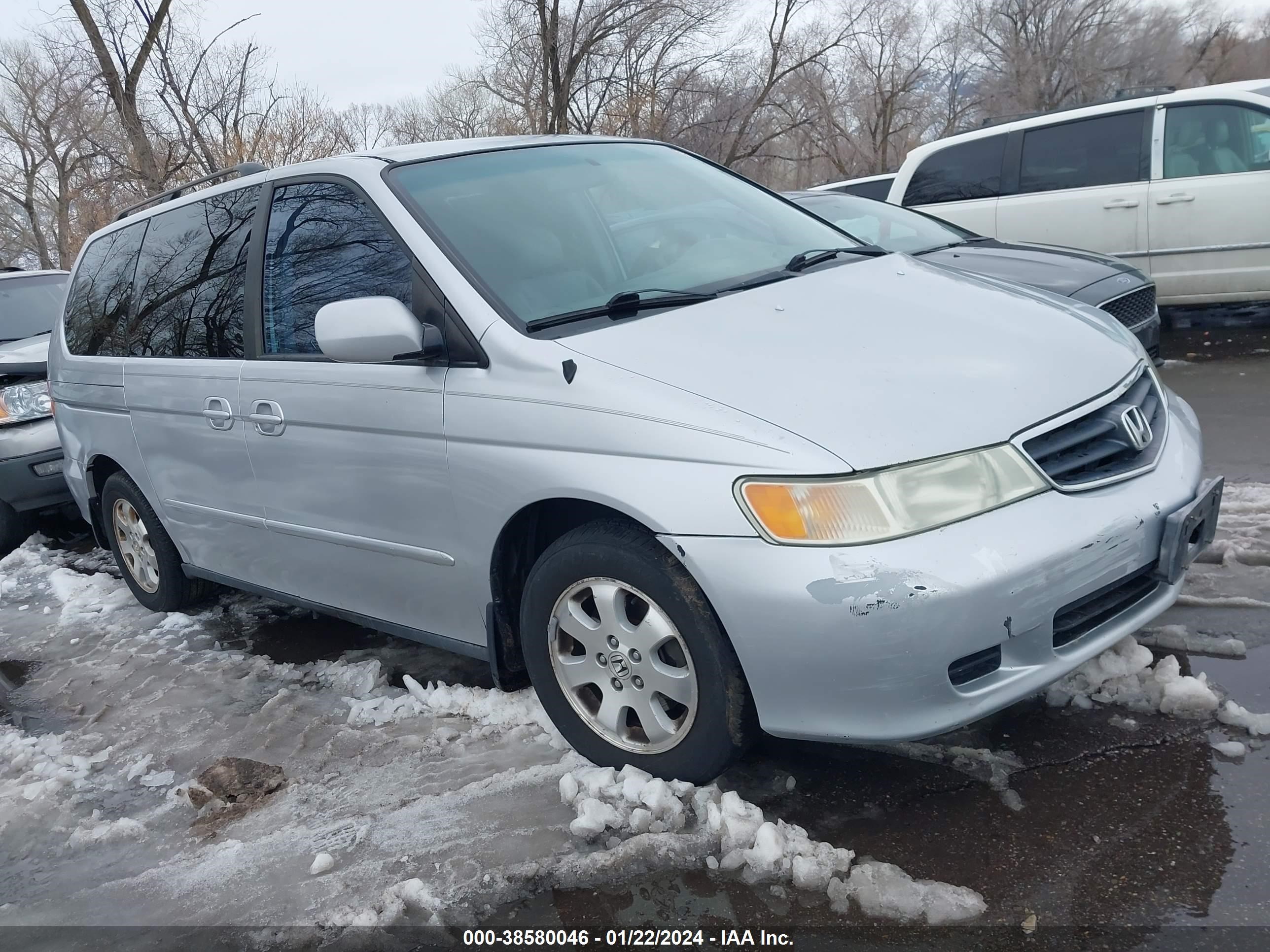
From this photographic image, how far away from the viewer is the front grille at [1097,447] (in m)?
2.43

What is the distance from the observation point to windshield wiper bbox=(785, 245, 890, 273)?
329cm

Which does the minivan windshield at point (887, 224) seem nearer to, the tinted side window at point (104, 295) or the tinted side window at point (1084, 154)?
the tinted side window at point (1084, 154)

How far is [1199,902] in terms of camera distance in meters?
2.11

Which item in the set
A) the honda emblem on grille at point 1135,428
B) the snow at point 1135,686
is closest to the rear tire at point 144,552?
the snow at point 1135,686

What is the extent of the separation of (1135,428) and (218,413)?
2.96m

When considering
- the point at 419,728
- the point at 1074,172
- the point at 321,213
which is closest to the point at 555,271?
the point at 321,213

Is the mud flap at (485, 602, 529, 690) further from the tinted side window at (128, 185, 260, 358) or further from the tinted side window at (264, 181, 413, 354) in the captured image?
the tinted side window at (128, 185, 260, 358)

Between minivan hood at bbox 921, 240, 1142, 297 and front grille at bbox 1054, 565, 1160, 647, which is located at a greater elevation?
minivan hood at bbox 921, 240, 1142, 297

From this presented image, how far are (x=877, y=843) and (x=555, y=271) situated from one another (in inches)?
69.1

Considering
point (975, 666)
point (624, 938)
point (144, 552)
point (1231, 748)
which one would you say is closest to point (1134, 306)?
point (1231, 748)

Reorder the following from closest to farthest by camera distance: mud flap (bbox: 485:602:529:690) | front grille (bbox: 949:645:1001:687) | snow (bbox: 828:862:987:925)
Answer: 1. snow (bbox: 828:862:987:925)
2. front grille (bbox: 949:645:1001:687)
3. mud flap (bbox: 485:602:529:690)

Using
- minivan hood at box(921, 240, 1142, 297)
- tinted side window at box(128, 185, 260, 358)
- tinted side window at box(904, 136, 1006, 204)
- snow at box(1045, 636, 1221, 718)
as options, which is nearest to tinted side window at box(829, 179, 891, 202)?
tinted side window at box(904, 136, 1006, 204)

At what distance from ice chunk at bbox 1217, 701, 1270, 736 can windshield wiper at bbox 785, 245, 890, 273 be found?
1.70 meters

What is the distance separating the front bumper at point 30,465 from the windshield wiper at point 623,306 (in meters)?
4.44
